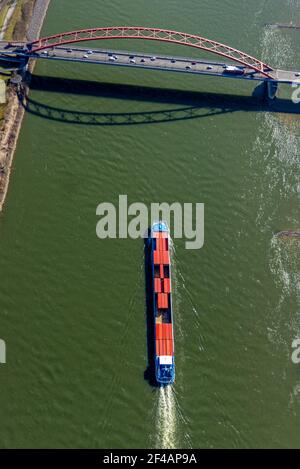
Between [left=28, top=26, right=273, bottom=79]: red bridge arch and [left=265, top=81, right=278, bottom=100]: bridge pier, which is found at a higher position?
[left=28, top=26, right=273, bottom=79]: red bridge arch

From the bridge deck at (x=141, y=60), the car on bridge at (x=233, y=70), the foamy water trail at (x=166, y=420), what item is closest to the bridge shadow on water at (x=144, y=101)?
the bridge deck at (x=141, y=60)

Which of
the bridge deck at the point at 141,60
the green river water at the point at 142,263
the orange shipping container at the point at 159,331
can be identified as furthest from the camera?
the bridge deck at the point at 141,60

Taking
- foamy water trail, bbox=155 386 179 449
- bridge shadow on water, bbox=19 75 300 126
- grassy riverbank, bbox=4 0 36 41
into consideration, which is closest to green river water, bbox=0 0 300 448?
foamy water trail, bbox=155 386 179 449

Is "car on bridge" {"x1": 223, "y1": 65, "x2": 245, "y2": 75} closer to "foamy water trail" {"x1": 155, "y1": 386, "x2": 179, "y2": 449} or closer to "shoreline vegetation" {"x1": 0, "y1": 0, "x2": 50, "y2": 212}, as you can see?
"shoreline vegetation" {"x1": 0, "y1": 0, "x2": 50, "y2": 212}

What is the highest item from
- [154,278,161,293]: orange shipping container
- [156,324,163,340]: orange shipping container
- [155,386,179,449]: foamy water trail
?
[154,278,161,293]: orange shipping container

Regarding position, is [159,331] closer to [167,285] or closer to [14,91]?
[167,285]

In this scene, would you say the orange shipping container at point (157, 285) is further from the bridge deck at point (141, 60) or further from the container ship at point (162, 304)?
the bridge deck at point (141, 60)

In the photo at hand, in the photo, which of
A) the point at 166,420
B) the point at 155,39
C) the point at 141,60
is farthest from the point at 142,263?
the point at 155,39
